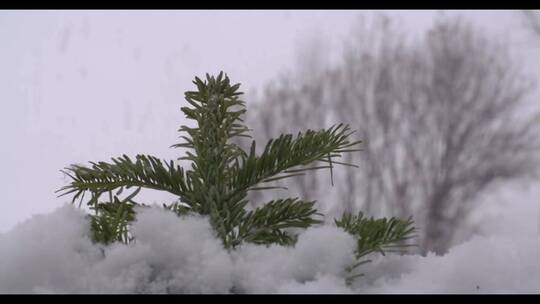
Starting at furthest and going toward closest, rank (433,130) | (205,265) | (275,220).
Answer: (433,130)
(275,220)
(205,265)

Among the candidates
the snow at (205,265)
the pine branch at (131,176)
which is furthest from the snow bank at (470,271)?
the pine branch at (131,176)

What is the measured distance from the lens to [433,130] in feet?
21.2

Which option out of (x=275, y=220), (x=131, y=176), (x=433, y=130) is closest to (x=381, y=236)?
(x=275, y=220)

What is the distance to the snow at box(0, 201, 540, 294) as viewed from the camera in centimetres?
37

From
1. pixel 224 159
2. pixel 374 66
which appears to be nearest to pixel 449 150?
pixel 374 66

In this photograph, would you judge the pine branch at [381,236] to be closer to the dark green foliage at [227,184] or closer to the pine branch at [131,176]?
the dark green foliage at [227,184]

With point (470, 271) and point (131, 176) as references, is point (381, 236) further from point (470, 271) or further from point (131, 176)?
point (131, 176)

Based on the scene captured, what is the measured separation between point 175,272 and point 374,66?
6695 millimetres

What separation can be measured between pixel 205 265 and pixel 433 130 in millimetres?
6572

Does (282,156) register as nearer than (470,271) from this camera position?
No

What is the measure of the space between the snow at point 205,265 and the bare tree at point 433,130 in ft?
20.1

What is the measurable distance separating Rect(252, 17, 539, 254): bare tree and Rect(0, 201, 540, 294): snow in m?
6.12

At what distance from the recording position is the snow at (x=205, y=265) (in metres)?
0.37

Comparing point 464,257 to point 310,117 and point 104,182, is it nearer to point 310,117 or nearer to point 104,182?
point 104,182
